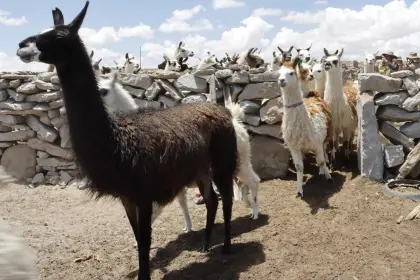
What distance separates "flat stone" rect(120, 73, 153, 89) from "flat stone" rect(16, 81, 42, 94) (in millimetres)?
1605

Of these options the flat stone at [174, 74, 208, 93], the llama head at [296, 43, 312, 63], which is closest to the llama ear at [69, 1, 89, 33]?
Answer: the flat stone at [174, 74, 208, 93]

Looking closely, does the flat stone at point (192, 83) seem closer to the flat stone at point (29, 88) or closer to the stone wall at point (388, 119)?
the stone wall at point (388, 119)

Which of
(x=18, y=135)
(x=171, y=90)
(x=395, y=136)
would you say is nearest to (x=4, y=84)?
(x=18, y=135)

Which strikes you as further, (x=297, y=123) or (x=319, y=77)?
(x=319, y=77)

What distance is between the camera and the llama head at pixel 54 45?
10.7 ft

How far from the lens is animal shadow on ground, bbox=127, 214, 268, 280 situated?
4.30 metres

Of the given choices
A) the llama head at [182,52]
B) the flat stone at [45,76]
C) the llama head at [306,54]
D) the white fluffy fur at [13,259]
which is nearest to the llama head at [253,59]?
the llama head at [306,54]

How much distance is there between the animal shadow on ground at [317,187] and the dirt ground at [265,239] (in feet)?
0.05

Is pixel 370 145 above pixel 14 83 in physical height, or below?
below

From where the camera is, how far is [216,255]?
4.71 meters

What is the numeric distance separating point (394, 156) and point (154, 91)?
389 cm

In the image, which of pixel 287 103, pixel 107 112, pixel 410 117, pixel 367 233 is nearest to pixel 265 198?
pixel 287 103

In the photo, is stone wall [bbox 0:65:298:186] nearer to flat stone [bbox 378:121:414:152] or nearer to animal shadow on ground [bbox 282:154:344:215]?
animal shadow on ground [bbox 282:154:344:215]

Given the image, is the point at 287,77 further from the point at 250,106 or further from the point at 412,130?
the point at 412,130
